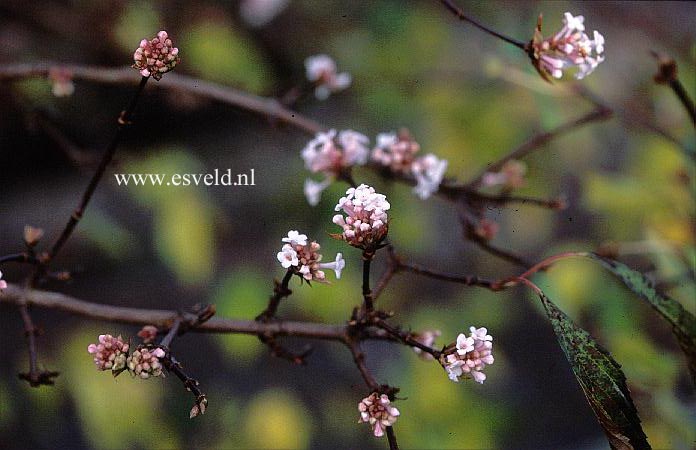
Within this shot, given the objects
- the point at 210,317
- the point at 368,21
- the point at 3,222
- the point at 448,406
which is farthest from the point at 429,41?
the point at 210,317

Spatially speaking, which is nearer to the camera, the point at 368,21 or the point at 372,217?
the point at 372,217

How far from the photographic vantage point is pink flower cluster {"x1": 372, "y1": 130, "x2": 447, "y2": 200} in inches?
30.4

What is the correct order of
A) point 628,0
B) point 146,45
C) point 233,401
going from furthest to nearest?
point 628,0 < point 233,401 < point 146,45

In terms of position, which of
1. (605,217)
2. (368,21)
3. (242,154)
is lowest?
(605,217)

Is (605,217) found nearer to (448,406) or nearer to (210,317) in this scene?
(448,406)

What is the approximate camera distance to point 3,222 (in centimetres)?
143

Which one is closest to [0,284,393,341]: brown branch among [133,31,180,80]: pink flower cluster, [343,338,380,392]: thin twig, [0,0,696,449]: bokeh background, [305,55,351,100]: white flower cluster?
[343,338,380,392]: thin twig

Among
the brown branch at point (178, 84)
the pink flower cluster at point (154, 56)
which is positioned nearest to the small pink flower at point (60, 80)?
the brown branch at point (178, 84)

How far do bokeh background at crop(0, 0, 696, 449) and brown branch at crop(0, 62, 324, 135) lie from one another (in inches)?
11.8

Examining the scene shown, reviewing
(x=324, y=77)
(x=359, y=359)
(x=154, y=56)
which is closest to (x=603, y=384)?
(x=359, y=359)

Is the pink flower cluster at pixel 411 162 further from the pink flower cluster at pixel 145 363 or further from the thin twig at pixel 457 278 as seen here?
the pink flower cluster at pixel 145 363

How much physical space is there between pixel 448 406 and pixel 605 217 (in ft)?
1.72

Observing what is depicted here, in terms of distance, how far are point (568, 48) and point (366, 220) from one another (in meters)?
0.26

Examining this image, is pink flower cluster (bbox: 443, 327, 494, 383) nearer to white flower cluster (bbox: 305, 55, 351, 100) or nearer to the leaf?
the leaf
